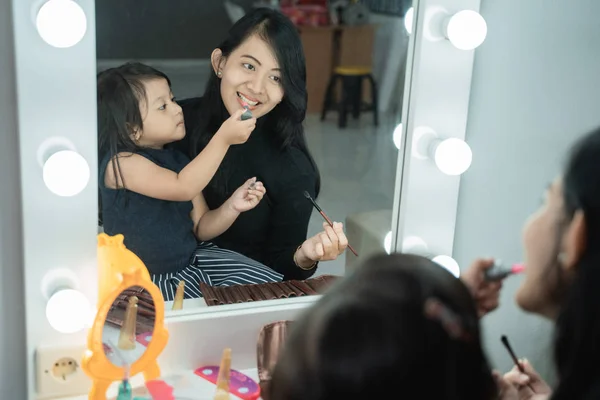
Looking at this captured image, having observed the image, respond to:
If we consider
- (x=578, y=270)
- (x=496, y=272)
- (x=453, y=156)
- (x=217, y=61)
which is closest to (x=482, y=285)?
(x=496, y=272)

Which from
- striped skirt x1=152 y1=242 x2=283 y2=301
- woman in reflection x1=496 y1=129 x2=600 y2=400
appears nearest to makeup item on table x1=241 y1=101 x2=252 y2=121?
striped skirt x1=152 y1=242 x2=283 y2=301

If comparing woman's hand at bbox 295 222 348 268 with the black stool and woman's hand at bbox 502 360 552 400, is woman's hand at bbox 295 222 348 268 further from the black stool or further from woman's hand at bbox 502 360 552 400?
woman's hand at bbox 502 360 552 400

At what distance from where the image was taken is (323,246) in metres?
0.88

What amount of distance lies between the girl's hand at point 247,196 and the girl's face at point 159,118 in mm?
91

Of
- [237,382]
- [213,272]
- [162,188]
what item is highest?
[162,188]

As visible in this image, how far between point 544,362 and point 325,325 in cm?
58

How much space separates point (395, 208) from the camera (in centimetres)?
91

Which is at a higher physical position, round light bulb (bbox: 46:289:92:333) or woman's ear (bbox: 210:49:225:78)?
woman's ear (bbox: 210:49:225:78)

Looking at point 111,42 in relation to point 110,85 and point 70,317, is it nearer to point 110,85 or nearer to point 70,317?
point 110,85

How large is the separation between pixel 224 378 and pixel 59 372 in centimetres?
17

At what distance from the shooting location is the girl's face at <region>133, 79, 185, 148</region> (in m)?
0.77

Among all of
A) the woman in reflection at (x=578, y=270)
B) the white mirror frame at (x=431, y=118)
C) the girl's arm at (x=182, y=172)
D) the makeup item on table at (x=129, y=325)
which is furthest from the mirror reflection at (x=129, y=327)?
the woman in reflection at (x=578, y=270)

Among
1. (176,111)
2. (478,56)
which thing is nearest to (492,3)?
(478,56)

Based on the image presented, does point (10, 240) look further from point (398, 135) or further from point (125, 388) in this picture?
point (398, 135)
